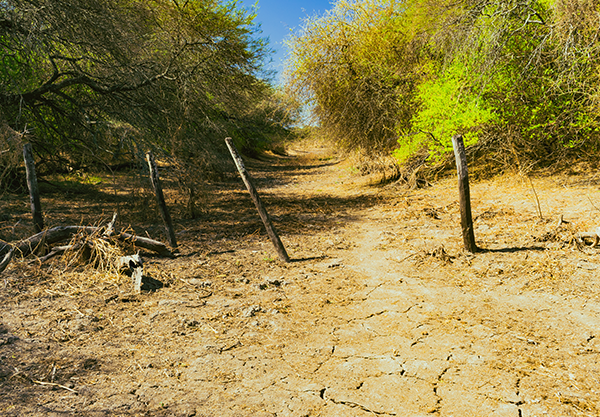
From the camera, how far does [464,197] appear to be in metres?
5.93

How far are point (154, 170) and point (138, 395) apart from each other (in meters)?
4.85

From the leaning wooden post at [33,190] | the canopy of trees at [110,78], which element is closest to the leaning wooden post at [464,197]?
the canopy of trees at [110,78]

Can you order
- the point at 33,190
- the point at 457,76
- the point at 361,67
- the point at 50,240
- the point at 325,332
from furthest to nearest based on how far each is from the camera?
1. the point at 361,67
2. the point at 457,76
3. the point at 33,190
4. the point at 50,240
5. the point at 325,332

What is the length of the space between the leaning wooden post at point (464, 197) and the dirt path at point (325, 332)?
272mm

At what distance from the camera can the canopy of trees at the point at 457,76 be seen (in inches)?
350

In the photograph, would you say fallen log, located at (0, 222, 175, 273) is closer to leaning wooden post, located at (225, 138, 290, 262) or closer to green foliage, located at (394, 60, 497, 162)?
leaning wooden post, located at (225, 138, 290, 262)

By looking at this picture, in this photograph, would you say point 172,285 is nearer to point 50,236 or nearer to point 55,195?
point 50,236

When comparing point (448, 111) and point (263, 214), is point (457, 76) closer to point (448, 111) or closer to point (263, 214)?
point (448, 111)

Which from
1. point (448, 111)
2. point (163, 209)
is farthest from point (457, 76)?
point (163, 209)

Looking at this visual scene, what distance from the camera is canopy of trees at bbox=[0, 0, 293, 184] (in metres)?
7.14

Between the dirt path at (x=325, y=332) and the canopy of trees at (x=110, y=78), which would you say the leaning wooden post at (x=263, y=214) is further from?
the canopy of trees at (x=110, y=78)

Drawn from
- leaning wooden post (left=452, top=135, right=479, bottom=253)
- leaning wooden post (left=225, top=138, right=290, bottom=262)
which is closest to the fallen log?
leaning wooden post (left=225, top=138, right=290, bottom=262)

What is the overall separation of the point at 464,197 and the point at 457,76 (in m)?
6.03

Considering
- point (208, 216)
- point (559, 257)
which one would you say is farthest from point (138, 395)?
point (208, 216)
